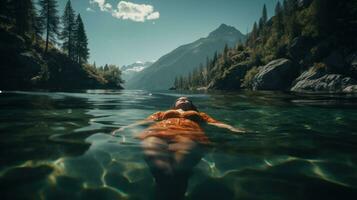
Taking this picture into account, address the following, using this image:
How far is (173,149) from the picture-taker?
5.11m

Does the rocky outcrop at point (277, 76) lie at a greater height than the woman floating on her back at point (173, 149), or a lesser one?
greater

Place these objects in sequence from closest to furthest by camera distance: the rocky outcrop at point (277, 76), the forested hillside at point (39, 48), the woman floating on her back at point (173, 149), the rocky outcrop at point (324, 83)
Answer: the woman floating on her back at point (173, 149) < the rocky outcrop at point (324, 83) < the forested hillside at point (39, 48) < the rocky outcrop at point (277, 76)

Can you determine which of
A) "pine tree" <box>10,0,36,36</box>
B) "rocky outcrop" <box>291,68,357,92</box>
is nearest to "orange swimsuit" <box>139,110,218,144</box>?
"rocky outcrop" <box>291,68,357,92</box>

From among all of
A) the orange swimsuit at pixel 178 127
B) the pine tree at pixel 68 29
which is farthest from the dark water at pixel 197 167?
the pine tree at pixel 68 29

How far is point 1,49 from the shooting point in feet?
144

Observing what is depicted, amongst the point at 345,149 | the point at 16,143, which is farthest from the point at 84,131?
the point at 345,149

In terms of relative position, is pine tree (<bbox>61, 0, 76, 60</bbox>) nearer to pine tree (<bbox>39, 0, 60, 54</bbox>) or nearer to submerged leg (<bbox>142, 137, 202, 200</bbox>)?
pine tree (<bbox>39, 0, 60, 54</bbox>)

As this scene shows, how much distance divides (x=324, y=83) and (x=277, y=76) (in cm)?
Result: 1522

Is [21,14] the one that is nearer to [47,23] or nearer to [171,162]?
[47,23]

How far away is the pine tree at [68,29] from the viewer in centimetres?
7931

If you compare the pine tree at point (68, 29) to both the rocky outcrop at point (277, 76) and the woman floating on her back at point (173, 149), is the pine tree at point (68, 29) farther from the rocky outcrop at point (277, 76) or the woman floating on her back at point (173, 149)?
the woman floating on her back at point (173, 149)

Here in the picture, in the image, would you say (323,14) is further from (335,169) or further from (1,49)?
(1,49)

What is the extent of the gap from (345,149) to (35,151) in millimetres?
7257

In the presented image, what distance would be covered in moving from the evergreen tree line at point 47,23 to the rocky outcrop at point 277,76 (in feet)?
193
